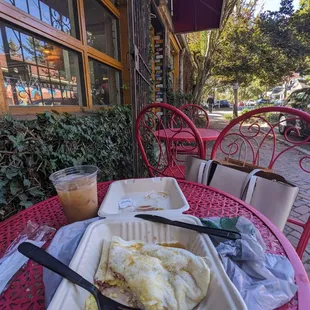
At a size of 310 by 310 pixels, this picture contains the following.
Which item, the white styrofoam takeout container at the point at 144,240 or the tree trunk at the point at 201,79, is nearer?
the white styrofoam takeout container at the point at 144,240

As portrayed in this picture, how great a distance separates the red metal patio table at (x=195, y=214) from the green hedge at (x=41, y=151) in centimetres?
34

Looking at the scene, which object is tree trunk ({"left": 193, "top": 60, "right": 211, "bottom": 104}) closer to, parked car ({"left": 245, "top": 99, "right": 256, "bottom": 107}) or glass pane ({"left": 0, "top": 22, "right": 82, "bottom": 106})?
glass pane ({"left": 0, "top": 22, "right": 82, "bottom": 106})

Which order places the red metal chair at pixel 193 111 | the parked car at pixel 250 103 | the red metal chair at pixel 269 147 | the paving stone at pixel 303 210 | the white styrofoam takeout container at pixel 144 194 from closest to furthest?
the white styrofoam takeout container at pixel 144 194
the red metal chair at pixel 269 147
the paving stone at pixel 303 210
the red metal chair at pixel 193 111
the parked car at pixel 250 103

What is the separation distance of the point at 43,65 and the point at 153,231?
5.58 ft

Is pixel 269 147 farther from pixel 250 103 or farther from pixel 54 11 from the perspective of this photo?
pixel 250 103

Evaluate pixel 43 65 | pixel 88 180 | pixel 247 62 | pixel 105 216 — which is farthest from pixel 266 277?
pixel 247 62

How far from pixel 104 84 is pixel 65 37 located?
2.95 ft

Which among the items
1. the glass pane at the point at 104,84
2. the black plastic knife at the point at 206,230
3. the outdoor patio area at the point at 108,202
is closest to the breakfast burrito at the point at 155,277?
the outdoor patio area at the point at 108,202

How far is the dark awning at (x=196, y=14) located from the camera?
414cm

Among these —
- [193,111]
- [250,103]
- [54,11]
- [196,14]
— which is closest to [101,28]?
[54,11]

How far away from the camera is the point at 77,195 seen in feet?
2.24

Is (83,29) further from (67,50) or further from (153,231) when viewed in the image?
(153,231)

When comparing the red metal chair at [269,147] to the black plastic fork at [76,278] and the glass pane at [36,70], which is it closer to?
the black plastic fork at [76,278]

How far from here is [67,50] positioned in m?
1.82
